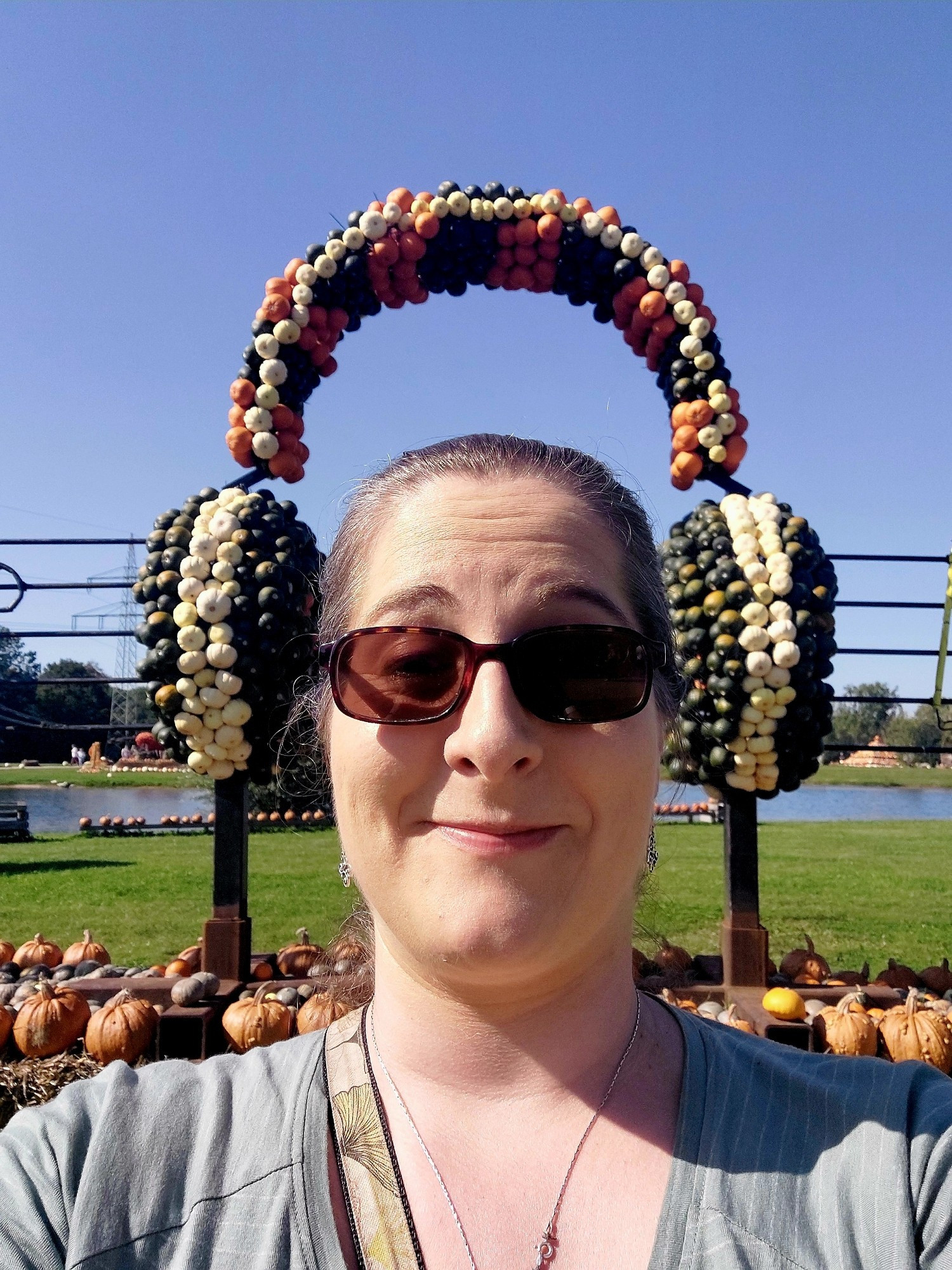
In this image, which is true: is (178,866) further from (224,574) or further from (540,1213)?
(540,1213)

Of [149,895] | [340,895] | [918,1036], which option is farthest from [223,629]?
[149,895]

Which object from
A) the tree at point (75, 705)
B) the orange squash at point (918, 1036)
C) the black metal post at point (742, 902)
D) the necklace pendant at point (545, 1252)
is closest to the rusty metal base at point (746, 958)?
the black metal post at point (742, 902)

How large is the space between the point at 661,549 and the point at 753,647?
503 millimetres

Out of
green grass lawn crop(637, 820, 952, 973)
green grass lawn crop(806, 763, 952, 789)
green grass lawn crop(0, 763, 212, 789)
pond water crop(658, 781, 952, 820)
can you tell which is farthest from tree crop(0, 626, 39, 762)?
green grass lawn crop(806, 763, 952, 789)

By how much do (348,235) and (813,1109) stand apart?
3483 mm

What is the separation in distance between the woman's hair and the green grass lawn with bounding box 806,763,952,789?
1452 inches

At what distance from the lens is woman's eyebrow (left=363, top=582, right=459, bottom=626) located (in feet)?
3.72

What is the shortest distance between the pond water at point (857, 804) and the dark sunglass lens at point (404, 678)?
2004 cm

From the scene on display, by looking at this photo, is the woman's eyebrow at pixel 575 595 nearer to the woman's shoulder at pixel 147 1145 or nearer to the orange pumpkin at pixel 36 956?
the woman's shoulder at pixel 147 1145

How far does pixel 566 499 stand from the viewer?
1.25 meters

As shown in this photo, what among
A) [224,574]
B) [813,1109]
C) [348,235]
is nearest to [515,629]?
[813,1109]

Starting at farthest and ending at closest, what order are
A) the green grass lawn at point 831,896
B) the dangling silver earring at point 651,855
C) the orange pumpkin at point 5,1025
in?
1. the green grass lawn at point 831,896
2. the orange pumpkin at point 5,1025
3. the dangling silver earring at point 651,855

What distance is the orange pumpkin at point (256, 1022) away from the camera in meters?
2.82

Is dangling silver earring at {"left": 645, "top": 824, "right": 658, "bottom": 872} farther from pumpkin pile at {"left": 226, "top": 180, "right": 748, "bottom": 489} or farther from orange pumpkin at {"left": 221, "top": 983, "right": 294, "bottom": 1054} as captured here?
pumpkin pile at {"left": 226, "top": 180, "right": 748, "bottom": 489}
